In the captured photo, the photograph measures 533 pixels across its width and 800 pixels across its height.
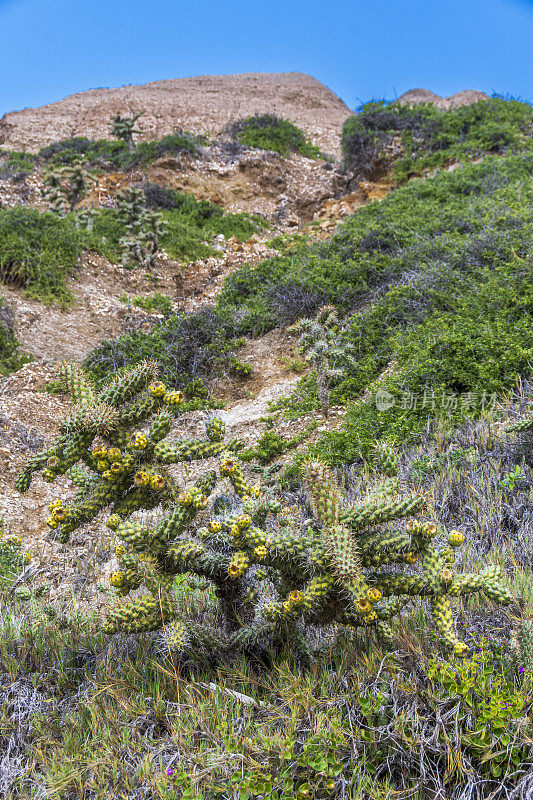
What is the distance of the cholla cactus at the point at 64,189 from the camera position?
12.8 metres

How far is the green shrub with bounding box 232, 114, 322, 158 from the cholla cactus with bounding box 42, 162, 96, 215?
21.9 feet

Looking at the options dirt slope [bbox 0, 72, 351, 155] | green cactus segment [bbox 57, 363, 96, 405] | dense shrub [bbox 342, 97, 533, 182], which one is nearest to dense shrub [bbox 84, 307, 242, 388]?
green cactus segment [bbox 57, 363, 96, 405]

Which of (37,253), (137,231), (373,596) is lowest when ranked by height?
(373,596)

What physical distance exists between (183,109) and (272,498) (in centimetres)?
2183

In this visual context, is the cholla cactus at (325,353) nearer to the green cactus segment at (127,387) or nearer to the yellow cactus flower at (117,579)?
the green cactus segment at (127,387)

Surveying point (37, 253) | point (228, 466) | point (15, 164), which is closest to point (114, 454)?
point (228, 466)

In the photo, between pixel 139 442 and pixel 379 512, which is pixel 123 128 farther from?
pixel 379 512

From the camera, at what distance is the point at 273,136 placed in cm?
1844

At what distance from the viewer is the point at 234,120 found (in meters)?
20.3

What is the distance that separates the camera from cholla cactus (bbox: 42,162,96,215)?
1281cm

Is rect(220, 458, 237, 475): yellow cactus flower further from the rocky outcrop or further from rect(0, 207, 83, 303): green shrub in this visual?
the rocky outcrop

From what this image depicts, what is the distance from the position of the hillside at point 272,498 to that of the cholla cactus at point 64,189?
88mm

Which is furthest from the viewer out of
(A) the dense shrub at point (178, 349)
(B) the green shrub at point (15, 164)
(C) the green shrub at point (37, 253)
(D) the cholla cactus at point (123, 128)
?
(D) the cholla cactus at point (123, 128)

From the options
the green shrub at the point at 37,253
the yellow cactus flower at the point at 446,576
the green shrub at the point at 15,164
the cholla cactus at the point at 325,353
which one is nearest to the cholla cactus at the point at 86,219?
the green shrub at the point at 37,253
